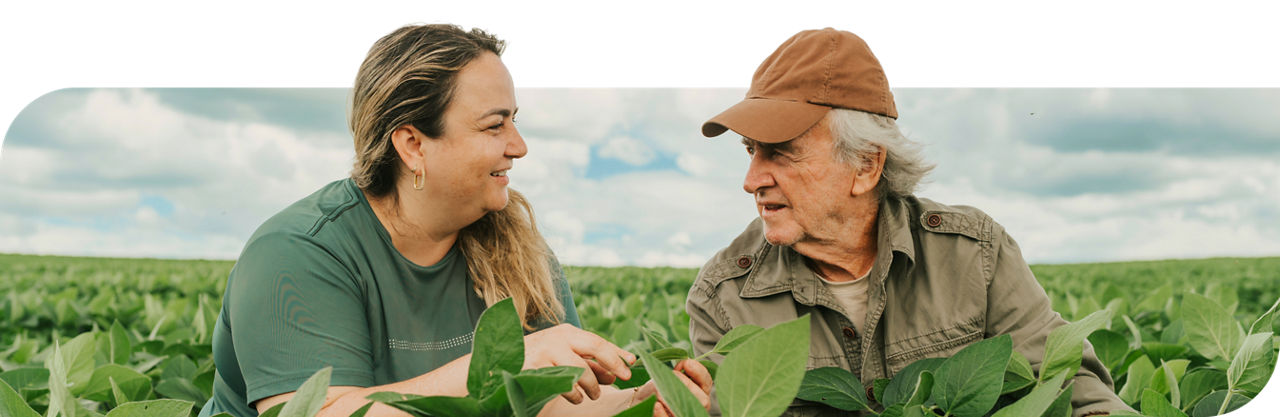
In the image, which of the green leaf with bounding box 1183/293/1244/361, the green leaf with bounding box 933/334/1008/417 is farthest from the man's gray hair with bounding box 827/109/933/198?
the green leaf with bounding box 933/334/1008/417

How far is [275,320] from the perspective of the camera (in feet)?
5.39

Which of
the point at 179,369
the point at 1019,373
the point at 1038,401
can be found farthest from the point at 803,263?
the point at 179,369

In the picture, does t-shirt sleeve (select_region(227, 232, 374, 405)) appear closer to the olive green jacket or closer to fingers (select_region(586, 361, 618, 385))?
fingers (select_region(586, 361, 618, 385))

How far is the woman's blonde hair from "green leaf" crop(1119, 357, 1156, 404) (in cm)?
135

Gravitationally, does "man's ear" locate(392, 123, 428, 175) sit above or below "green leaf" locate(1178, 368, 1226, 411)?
above

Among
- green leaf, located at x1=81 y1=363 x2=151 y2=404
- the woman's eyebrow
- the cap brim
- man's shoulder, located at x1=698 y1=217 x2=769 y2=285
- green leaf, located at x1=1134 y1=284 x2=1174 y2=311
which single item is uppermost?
the cap brim

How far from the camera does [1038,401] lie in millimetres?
771

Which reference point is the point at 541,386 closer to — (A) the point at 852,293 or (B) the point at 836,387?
(B) the point at 836,387

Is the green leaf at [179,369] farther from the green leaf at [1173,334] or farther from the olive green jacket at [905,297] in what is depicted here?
the green leaf at [1173,334]

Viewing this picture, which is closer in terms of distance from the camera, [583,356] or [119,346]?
[583,356]

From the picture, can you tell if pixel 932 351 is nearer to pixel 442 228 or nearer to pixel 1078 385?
pixel 1078 385

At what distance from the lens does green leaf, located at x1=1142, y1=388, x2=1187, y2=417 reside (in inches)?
37.9

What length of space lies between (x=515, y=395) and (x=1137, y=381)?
1628mm

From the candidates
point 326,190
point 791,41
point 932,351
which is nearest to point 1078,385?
point 932,351
